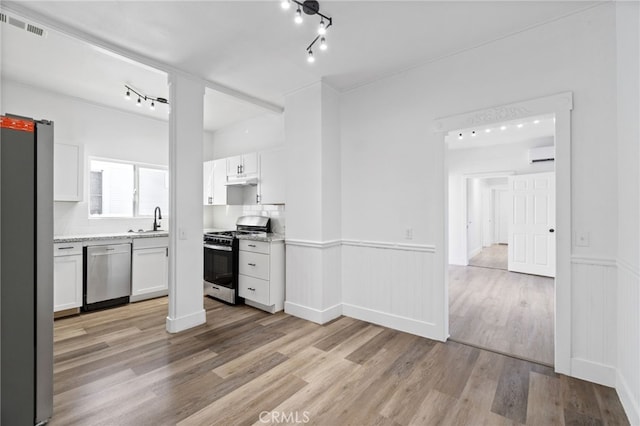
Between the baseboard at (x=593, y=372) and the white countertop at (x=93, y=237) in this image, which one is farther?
the white countertop at (x=93, y=237)

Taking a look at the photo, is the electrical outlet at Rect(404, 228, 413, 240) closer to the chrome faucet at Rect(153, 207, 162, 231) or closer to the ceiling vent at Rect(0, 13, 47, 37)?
the ceiling vent at Rect(0, 13, 47, 37)

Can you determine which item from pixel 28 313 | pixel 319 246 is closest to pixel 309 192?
pixel 319 246

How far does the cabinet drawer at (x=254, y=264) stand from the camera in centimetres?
379

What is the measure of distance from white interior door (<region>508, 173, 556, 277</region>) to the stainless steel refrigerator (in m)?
7.26

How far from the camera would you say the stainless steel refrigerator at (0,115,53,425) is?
1.62 m

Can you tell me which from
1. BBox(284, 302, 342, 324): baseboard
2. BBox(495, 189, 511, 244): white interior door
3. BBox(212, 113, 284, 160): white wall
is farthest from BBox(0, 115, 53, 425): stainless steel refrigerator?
BBox(495, 189, 511, 244): white interior door

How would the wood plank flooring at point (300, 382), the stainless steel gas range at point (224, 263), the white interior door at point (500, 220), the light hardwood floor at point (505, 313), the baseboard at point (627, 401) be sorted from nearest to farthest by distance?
the baseboard at point (627, 401) → the wood plank flooring at point (300, 382) → the light hardwood floor at point (505, 313) → the stainless steel gas range at point (224, 263) → the white interior door at point (500, 220)

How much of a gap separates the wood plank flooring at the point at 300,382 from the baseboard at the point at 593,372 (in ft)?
0.24

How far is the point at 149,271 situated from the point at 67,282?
36.0 inches

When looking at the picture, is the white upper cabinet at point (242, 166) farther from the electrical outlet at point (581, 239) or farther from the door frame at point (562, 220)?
the electrical outlet at point (581, 239)

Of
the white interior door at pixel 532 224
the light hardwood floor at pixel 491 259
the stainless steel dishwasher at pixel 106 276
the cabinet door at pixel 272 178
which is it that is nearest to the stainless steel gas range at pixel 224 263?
the cabinet door at pixel 272 178

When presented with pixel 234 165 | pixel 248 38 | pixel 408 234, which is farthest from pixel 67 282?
pixel 408 234

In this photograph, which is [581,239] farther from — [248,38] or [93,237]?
[93,237]

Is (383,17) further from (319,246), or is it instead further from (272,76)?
(319,246)
